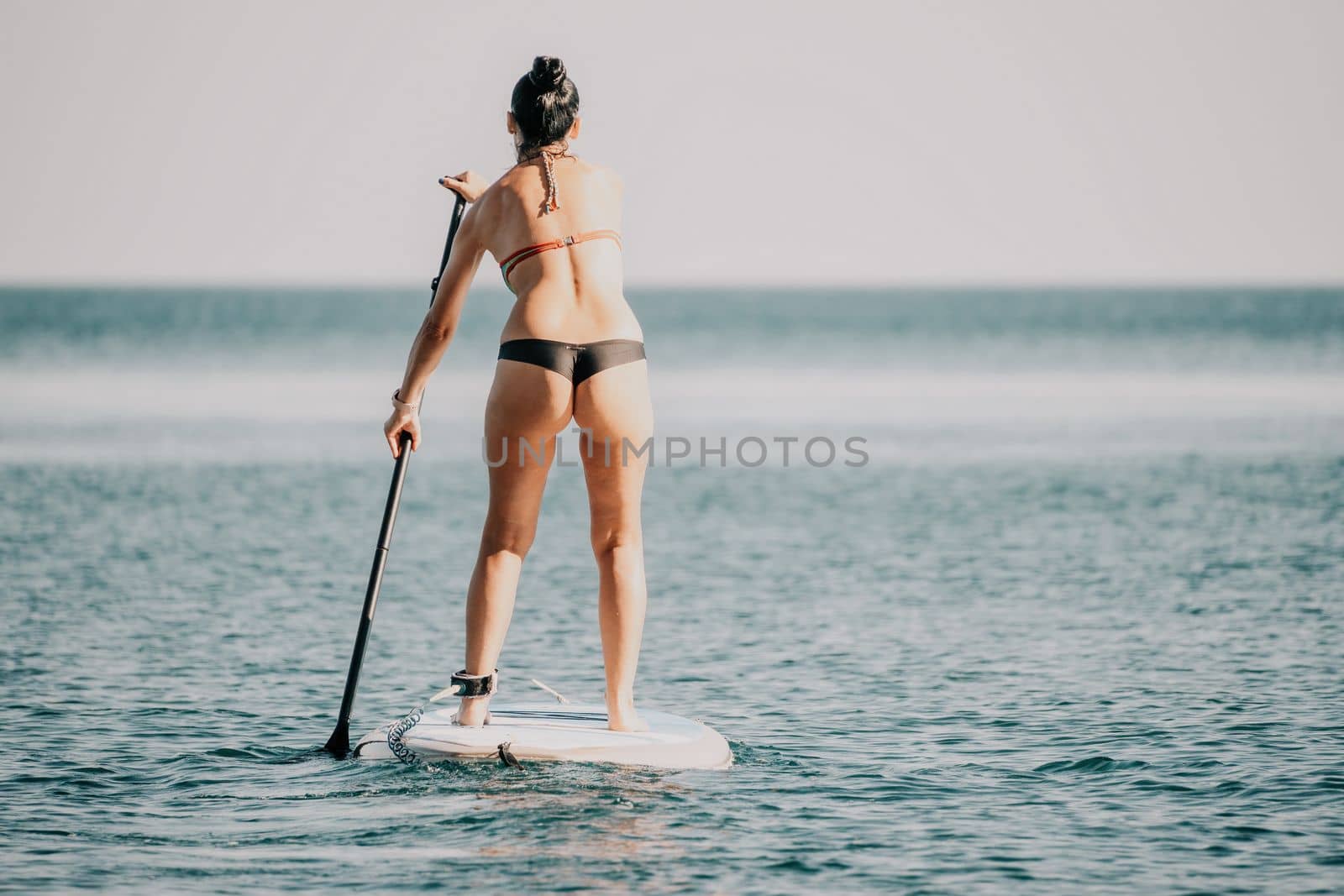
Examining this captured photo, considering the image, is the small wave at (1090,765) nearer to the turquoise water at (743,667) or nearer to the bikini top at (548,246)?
the turquoise water at (743,667)

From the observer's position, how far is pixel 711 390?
116ft

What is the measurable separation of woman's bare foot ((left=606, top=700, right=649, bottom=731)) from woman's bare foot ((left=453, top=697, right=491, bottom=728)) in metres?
0.46

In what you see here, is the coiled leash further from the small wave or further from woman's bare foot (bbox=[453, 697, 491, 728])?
the small wave

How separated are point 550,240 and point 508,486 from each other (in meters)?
0.88

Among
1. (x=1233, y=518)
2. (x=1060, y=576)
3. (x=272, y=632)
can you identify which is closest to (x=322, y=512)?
(x=272, y=632)

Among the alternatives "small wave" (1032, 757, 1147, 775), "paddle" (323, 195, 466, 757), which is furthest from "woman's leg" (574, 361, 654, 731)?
"small wave" (1032, 757, 1147, 775)

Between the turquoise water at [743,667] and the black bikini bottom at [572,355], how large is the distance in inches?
55.6

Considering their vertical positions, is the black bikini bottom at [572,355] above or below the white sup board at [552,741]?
above

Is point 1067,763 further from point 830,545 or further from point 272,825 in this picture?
point 830,545

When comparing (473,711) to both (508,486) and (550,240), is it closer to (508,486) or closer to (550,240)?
(508,486)

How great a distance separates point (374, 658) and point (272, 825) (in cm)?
312

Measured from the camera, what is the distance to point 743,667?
325 inches

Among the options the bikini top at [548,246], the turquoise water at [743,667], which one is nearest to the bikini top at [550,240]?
the bikini top at [548,246]

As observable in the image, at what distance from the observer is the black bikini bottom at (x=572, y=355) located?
18.8 ft
